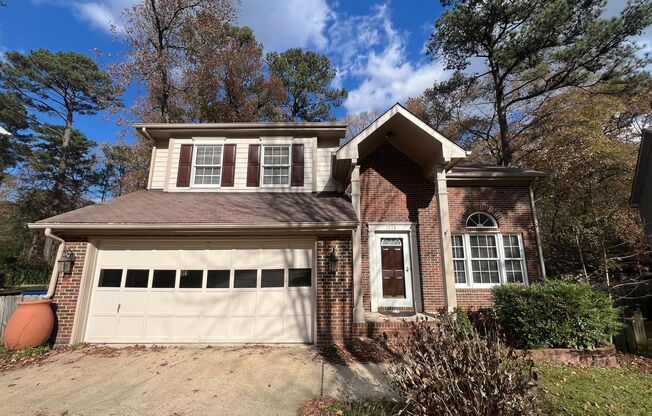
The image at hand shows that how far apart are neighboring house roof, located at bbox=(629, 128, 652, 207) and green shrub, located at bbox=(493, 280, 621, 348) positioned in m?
11.9

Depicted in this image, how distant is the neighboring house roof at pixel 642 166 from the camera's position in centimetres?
1339

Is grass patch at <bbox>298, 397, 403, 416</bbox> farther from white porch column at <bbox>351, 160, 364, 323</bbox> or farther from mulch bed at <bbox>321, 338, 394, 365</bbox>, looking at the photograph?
white porch column at <bbox>351, 160, 364, 323</bbox>

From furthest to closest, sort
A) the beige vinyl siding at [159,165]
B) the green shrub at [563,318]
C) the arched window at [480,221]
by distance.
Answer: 1. the beige vinyl siding at [159,165]
2. the arched window at [480,221]
3. the green shrub at [563,318]

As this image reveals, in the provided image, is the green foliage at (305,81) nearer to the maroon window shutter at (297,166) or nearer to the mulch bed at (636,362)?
the maroon window shutter at (297,166)

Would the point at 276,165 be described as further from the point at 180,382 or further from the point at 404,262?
the point at 180,382

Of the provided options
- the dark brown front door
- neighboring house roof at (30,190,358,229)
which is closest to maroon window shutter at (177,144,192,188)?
neighboring house roof at (30,190,358,229)

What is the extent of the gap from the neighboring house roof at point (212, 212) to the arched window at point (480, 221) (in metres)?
4.18

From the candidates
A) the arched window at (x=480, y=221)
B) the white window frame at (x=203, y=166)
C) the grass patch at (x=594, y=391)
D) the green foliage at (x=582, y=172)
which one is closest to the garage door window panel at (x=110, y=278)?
the white window frame at (x=203, y=166)

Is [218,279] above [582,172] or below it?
below

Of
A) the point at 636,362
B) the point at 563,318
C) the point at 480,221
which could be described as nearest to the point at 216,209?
the point at 480,221

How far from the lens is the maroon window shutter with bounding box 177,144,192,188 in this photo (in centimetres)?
995

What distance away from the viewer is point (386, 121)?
837 centimetres

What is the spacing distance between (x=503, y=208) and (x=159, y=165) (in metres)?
11.7

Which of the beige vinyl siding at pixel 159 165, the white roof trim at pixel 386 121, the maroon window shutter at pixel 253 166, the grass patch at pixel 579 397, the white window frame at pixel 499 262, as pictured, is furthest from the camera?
the beige vinyl siding at pixel 159 165
